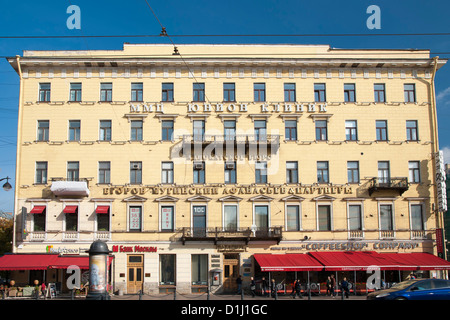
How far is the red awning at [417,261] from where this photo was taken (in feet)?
102

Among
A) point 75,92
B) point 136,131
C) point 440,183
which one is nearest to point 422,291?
point 440,183

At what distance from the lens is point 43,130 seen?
34.4m

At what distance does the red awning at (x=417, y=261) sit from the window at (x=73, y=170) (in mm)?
23305

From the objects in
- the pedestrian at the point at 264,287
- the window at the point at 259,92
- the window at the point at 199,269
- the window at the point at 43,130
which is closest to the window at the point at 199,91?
the window at the point at 259,92

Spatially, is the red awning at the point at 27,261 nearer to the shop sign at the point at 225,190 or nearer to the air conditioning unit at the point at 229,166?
the shop sign at the point at 225,190

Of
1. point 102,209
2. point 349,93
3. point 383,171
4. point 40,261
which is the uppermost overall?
point 349,93

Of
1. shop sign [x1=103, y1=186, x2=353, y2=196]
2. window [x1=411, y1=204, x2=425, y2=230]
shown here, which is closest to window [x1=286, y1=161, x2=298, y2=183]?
shop sign [x1=103, y1=186, x2=353, y2=196]

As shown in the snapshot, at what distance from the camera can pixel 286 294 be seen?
3102cm

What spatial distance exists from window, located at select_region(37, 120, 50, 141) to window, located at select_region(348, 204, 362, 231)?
77.9 feet

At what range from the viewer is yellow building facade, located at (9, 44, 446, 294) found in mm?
32938

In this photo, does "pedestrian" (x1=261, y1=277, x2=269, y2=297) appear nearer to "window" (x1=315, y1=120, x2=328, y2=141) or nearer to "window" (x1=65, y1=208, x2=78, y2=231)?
"window" (x1=315, y1=120, x2=328, y2=141)

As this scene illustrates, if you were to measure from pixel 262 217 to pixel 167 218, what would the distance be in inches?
279

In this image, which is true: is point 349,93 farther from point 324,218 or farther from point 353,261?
point 353,261
